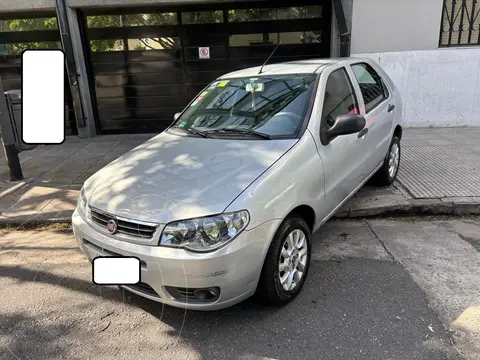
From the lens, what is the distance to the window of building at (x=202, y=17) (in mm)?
8320

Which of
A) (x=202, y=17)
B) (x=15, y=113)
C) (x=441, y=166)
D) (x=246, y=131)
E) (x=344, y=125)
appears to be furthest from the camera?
(x=202, y=17)

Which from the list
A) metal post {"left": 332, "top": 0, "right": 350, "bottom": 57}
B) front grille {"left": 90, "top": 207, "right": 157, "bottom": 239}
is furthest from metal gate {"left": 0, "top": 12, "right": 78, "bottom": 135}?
front grille {"left": 90, "top": 207, "right": 157, "bottom": 239}

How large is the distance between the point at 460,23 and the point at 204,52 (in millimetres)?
5270

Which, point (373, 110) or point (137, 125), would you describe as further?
point (137, 125)

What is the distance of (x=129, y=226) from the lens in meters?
2.58

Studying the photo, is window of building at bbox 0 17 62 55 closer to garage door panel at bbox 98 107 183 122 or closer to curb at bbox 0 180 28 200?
garage door panel at bbox 98 107 183 122

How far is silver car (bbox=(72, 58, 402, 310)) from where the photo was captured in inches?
96.4

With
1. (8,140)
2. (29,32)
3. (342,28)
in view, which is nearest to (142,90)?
(29,32)

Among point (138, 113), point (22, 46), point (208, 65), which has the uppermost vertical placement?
point (22, 46)

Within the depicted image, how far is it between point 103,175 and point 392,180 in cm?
Result: 369

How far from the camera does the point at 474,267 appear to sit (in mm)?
3369

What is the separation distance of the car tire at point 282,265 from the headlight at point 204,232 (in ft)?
1.22

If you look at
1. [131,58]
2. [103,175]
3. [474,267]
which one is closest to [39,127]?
[103,175]

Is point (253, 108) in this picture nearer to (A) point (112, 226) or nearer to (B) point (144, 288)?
(A) point (112, 226)
